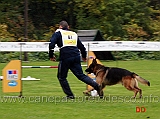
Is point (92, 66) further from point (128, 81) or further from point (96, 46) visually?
point (96, 46)

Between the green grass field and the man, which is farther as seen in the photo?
the man

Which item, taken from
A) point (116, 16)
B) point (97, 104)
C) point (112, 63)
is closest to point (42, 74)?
point (112, 63)

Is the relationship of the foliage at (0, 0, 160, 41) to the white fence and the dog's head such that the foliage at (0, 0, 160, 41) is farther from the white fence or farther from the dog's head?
the dog's head

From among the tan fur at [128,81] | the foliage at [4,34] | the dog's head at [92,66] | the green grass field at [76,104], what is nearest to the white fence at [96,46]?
the green grass field at [76,104]

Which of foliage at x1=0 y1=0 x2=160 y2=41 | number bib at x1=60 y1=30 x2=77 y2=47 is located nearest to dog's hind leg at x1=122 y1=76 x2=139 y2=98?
number bib at x1=60 y1=30 x2=77 y2=47

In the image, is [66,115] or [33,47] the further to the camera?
[33,47]

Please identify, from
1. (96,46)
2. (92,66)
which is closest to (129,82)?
(92,66)

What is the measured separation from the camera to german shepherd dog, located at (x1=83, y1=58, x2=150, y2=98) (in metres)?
9.87

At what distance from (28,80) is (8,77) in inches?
138

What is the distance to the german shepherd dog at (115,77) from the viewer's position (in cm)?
987

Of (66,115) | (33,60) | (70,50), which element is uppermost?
(70,50)

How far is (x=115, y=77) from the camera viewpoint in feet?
32.4

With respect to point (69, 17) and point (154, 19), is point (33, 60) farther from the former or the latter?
point (154, 19)

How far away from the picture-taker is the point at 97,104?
359 inches
